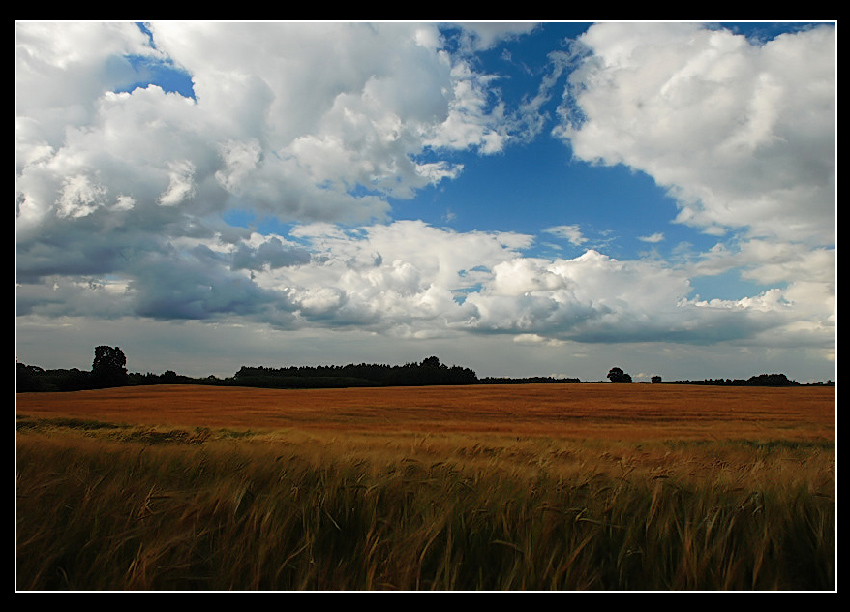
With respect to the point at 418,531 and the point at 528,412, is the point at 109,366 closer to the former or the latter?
the point at 528,412

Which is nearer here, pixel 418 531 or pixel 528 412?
pixel 418 531

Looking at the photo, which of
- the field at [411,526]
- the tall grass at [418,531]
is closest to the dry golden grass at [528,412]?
the field at [411,526]

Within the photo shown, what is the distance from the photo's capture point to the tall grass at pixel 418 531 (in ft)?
8.44

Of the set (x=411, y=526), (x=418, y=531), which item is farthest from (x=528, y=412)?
(x=418, y=531)

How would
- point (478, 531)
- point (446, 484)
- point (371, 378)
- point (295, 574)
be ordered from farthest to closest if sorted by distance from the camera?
point (371, 378) < point (446, 484) < point (478, 531) < point (295, 574)

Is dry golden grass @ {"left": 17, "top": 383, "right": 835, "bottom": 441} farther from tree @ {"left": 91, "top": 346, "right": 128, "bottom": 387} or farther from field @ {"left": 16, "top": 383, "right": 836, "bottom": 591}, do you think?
field @ {"left": 16, "top": 383, "right": 836, "bottom": 591}

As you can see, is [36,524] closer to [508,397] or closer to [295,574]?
[295,574]

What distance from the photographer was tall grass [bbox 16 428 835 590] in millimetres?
2572

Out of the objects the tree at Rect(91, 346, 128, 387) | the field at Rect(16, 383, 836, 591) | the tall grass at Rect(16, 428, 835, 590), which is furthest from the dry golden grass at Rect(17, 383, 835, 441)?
the tall grass at Rect(16, 428, 835, 590)

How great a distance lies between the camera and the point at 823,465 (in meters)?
4.02

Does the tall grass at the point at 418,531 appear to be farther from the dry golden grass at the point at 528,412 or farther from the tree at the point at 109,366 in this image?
the tree at the point at 109,366

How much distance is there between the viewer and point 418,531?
270cm
